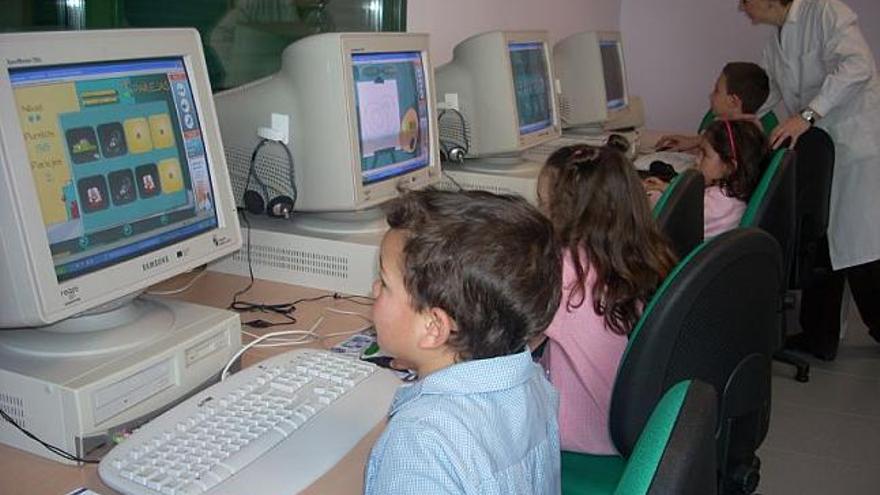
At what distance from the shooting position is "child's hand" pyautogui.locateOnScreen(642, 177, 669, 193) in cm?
273

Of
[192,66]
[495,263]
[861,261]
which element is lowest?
[861,261]

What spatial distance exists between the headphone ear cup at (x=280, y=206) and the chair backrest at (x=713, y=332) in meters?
0.78

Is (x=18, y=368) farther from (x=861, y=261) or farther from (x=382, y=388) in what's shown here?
(x=861, y=261)

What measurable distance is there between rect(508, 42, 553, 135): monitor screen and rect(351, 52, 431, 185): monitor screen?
0.59 meters

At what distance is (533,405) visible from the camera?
0.95 meters

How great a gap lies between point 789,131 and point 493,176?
1.25 metres

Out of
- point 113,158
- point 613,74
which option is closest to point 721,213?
point 613,74

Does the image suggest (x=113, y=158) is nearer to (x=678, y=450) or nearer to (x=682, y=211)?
(x=678, y=450)

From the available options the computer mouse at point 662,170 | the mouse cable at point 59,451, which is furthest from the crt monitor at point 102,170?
the computer mouse at point 662,170

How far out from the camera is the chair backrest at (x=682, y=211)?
1.80 meters

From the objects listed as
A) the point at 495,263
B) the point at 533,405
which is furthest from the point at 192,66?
the point at 533,405

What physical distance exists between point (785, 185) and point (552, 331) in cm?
107

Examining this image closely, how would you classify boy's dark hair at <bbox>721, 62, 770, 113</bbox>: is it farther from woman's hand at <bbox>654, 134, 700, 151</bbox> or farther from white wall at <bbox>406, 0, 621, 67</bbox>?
white wall at <bbox>406, 0, 621, 67</bbox>

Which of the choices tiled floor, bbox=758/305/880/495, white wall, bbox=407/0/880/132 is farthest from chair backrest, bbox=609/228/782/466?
white wall, bbox=407/0/880/132
